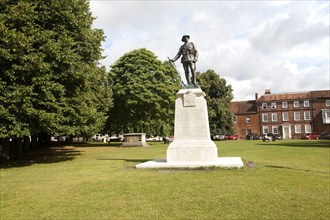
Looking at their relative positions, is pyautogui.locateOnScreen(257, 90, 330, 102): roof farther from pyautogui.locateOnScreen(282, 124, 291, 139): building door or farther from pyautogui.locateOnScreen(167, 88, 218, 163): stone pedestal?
pyautogui.locateOnScreen(167, 88, 218, 163): stone pedestal

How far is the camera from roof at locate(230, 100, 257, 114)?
7251cm

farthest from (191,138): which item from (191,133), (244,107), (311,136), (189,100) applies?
(244,107)

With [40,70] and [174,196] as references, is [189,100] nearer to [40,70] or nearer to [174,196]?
[174,196]

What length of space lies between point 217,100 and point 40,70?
45968mm

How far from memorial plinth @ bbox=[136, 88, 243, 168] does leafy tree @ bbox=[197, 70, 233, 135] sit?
41673 millimetres

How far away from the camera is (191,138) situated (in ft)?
45.0

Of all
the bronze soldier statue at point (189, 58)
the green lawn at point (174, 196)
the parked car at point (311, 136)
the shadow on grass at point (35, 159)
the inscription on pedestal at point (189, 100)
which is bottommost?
the parked car at point (311, 136)

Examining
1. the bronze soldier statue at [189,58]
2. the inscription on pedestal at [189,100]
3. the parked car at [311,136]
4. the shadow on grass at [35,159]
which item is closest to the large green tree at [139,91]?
the shadow on grass at [35,159]

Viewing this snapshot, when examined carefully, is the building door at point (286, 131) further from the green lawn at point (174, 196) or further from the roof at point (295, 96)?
the green lawn at point (174, 196)

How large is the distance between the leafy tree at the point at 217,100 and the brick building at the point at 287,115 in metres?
14.4

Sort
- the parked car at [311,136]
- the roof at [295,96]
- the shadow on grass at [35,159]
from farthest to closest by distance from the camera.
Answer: the roof at [295,96] → the parked car at [311,136] → the shadow on grass at [35,159]

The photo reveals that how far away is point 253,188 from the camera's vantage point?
26.6 feet

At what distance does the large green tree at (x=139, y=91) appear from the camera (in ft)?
118

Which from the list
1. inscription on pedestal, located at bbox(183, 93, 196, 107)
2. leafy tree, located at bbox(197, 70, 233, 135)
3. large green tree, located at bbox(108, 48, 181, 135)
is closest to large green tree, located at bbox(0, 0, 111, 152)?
inscription on pedestal, located at bbox(183, 93, 196, 107)
